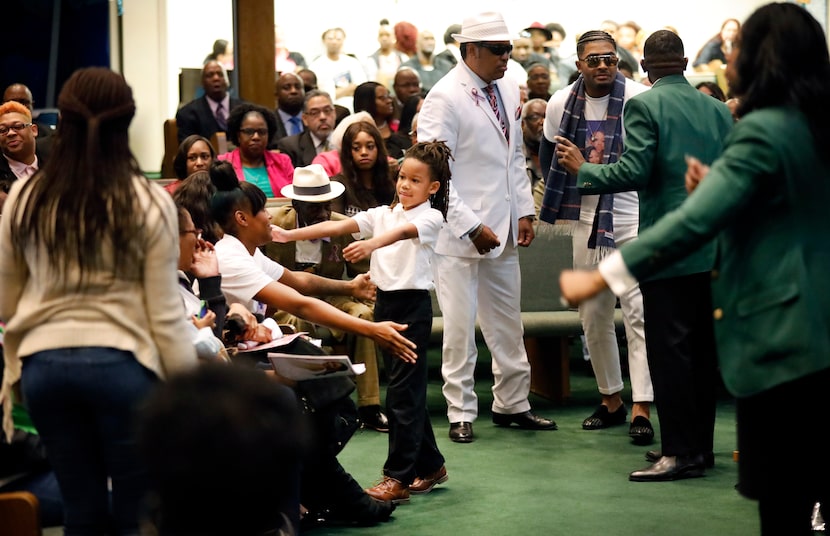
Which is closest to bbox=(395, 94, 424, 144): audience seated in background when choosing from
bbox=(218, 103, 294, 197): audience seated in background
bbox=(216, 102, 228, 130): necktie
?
bbox=(216, 102, 228, 130): necktie

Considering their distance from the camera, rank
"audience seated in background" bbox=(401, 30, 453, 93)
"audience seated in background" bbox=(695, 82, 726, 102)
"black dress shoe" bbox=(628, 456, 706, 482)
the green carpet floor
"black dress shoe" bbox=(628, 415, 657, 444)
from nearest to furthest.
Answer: the green carpet floor < "black dress shoe" bbox=(628, 456, 706, 482) < "black dress shoe" bbox=(628, 415, 657, 444) < "audience seated in background" bbox=(695, 82, 726, 102) < "audience seated in background" bbox=(401, 30, 453, 93)

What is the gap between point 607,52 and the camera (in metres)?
5.66

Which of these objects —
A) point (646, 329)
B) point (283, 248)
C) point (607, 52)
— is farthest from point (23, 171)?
point (646, 329)

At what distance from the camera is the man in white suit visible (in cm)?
559

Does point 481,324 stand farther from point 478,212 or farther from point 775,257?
point 775,257

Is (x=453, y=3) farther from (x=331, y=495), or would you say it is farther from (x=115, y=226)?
(x=115, y=226)

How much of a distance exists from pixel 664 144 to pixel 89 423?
2656mm

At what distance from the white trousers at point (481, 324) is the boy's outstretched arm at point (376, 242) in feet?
3.87

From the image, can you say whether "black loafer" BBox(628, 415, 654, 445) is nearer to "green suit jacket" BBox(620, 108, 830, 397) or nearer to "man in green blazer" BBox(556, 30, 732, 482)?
"man in green blazer" BBox(556, 30, 732, 482)

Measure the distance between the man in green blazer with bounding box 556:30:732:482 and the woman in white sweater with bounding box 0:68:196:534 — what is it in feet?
7.68

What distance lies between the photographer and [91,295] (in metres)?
2.81

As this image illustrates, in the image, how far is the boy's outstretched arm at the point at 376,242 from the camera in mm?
4164

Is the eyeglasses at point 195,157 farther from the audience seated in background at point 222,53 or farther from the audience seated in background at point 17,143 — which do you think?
the audience seated in background at point 222,53

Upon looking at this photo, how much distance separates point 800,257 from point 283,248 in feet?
12.1
